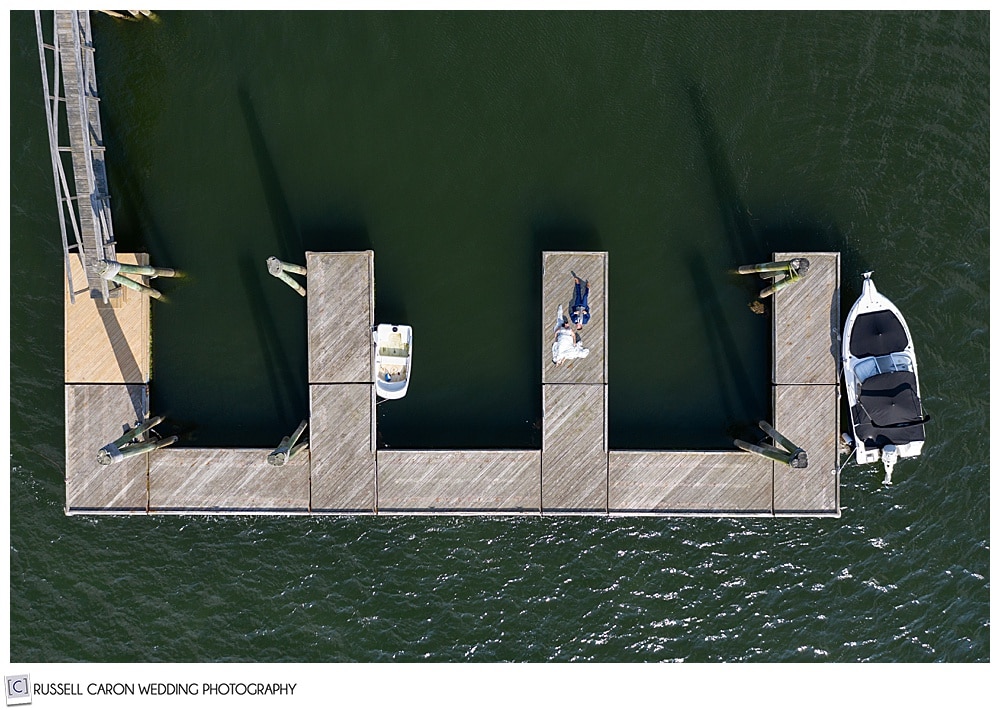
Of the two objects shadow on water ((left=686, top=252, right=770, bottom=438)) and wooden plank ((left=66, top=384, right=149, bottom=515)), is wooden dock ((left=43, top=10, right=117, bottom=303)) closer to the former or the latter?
wooden plank ((left=66, top=384, right=149, bottom=515))

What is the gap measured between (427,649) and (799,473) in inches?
329

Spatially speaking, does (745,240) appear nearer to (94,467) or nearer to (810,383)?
(810,383)

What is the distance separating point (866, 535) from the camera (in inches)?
498

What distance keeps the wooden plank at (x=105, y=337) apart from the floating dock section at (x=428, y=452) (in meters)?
0.04

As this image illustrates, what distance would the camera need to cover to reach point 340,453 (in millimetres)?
12117

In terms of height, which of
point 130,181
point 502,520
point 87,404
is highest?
point 130,181

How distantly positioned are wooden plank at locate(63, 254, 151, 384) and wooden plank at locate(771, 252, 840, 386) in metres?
12.8

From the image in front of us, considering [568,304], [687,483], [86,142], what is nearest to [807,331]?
[687,483]

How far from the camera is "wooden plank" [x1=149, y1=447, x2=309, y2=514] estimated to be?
12.1 metres

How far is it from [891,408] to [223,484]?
1332 centimetres

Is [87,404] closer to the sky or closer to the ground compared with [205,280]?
closer to the ground

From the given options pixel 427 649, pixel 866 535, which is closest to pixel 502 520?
pixel 427 649

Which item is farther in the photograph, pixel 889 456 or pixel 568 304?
pixel 889 456
